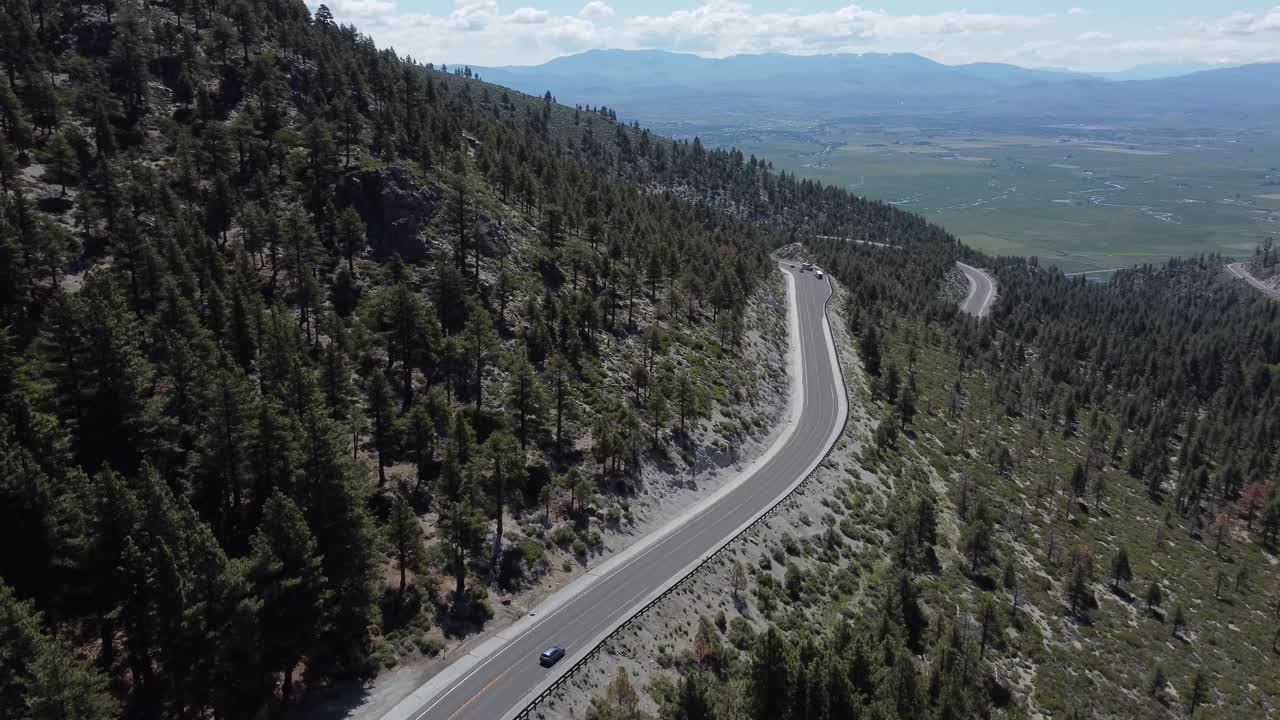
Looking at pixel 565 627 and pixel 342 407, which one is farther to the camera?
pixel 342 407

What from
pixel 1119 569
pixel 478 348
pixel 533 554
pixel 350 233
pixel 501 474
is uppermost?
pixel 350 233

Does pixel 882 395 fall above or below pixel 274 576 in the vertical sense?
below

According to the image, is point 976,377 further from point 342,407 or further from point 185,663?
point 185,663

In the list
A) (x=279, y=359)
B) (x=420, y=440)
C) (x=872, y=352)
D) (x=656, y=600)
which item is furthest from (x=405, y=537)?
(x=872, y=352)

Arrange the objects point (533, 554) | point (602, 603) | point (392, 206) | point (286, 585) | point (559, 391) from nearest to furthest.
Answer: point (286, 585), point (602, 603), point (533, 554), point (559, 391), point (392, 206)

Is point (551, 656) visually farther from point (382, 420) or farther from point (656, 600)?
point (382, 420)

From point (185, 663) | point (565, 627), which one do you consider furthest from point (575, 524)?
point (185, 663)

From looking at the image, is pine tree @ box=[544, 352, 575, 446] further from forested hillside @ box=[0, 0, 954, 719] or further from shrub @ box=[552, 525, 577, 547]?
shrub @ box=[552, 525, 577, 547]
